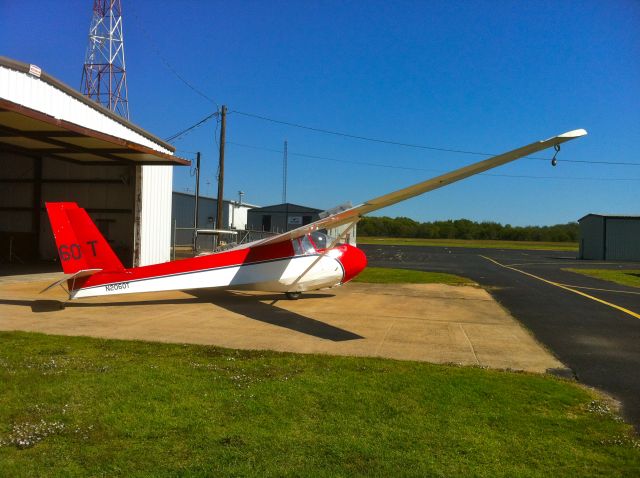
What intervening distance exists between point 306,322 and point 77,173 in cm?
1657

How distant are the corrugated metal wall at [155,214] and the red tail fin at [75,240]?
882cm

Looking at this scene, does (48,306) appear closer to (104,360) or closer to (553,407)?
(104,360)

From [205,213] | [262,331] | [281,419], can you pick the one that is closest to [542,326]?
[262,331]

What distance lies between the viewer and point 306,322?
955 cm

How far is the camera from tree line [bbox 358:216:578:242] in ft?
356

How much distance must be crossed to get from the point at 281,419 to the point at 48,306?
8.48m

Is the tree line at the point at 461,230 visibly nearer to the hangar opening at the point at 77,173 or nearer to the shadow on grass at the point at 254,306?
A: the hangar opening at the point at 77,173

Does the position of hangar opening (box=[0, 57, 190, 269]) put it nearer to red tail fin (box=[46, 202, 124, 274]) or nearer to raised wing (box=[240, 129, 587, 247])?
red tail fin (box=[46, 202, 124, 274])

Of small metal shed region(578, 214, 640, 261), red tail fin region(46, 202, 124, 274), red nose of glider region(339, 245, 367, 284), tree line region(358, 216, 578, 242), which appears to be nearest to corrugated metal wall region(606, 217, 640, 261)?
small metal shed region(578, 214, 640, 261)

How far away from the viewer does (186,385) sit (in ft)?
17.1

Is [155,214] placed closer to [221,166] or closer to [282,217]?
[221,166]

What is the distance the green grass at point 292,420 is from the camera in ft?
11.6

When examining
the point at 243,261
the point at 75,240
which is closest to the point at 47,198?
the point at 75,240

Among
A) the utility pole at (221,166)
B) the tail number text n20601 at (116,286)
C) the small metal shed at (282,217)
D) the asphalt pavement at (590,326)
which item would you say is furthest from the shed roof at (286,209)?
the tail number text n20601 at (116,286)
